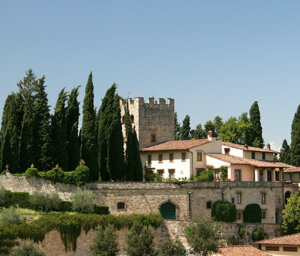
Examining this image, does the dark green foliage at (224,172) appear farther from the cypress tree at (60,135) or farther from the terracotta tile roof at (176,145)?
the cypress tree at (60,135)

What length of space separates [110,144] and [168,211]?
8.84 metres

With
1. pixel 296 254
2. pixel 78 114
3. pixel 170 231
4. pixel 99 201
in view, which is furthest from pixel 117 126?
pixel 296 254

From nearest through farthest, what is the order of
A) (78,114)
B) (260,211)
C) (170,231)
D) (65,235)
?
(65,235) → (170,231) → (78,114) → (260,211)

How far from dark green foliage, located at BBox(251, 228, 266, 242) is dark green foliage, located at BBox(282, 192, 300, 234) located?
4820 mm

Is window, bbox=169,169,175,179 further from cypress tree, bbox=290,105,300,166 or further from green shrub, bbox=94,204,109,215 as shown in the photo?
cypress tree, bbox=290,105,300,166

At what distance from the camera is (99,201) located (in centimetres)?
5600

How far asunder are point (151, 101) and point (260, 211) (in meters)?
18.8

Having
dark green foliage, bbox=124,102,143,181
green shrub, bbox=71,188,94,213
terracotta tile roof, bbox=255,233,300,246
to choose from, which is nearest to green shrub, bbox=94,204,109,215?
green shrub, bbox=71,188,94,213

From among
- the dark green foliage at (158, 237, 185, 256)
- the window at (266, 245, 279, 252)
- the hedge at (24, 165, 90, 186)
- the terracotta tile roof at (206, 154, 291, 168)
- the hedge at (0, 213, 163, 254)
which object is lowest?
the window at (266, 245, 279, 252)

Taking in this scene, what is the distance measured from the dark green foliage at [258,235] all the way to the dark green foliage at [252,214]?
8.31 ft

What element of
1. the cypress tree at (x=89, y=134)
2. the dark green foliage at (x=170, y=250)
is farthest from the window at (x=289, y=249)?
the cypress tree at (x=89, y=134)

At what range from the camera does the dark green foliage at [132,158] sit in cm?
6228

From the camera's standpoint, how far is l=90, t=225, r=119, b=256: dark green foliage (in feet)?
150

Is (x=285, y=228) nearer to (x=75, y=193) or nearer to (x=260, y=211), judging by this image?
(x=260, y=211)
